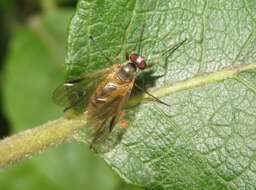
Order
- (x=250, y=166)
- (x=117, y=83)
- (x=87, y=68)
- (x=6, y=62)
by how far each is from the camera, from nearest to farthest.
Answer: (x=250, y=166) → (x=87, y=68) → (x=117, y=83) → (x=6, y=62)

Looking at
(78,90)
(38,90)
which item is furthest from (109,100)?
(38,90)

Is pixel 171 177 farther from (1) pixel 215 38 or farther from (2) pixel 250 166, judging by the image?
(1) pixel 215 38

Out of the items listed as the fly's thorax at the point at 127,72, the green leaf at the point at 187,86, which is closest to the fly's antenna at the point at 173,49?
the green leaf at the point at 187,86

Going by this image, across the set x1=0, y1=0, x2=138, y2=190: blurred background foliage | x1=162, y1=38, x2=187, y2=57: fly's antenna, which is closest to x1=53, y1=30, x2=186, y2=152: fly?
x1=162, y1=38, x2=187, y2=57: fly's antenna

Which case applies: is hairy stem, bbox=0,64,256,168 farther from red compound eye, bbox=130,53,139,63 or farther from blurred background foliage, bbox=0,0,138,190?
blurred background foliage, bbox=0,0,138,190

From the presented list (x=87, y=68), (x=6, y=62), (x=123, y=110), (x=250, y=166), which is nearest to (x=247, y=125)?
(x=250, y=166)

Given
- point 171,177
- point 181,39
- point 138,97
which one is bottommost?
point 171,177

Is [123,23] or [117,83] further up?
[123,23]
